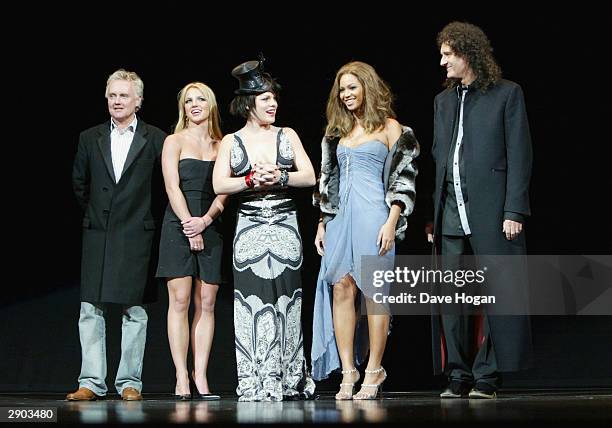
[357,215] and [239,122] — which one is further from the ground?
[239,122]

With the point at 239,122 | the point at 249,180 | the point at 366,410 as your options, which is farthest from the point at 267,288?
the point at 239,122

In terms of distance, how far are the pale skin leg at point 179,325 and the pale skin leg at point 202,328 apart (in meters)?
0.06

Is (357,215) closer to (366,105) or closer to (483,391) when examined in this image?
(366,105)

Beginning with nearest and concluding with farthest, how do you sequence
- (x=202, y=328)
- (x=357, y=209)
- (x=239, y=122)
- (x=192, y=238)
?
1. (x=357, y=209)
2. (x=192, y=238)
3. (x=202, y=328)
4. (x=239, y=122)

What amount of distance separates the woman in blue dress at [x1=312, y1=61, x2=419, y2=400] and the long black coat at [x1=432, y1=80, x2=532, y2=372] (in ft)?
0.89

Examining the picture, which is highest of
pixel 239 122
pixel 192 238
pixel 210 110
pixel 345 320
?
pixel 239 122

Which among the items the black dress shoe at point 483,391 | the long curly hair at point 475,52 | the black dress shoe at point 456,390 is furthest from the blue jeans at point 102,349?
the long curly hair at point 475,52

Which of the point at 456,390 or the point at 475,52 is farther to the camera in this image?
the point at 475,52

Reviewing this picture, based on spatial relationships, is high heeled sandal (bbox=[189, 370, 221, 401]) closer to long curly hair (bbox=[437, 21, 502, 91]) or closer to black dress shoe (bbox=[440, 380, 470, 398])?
black dress shoe (bbox=[440, 380, 470, 398])

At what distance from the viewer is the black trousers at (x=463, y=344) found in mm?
4758

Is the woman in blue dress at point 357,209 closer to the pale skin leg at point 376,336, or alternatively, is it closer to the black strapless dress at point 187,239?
the pale skin leg at point 376,336

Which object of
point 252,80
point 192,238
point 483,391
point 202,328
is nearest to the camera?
point 483,391

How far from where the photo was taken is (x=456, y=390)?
4785 mm

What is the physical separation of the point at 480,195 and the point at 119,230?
1.73 metres
